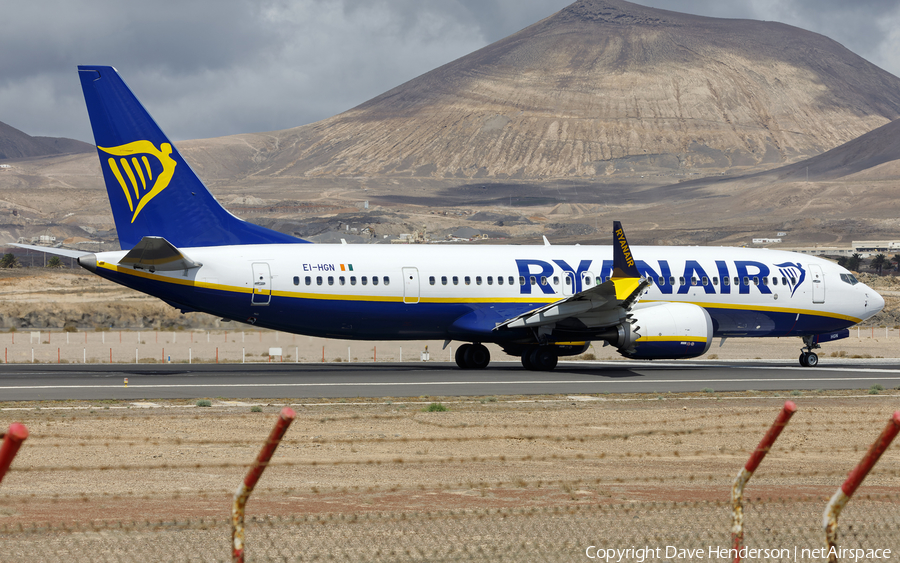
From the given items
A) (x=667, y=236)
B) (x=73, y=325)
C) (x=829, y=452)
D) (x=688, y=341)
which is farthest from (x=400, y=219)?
(x=829, y=452)

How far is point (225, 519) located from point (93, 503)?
1855 millimetres

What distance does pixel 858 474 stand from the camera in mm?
5871

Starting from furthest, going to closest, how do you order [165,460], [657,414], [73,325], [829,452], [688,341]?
[73,325], [688,341], [657,414], [829,452], [165,460]

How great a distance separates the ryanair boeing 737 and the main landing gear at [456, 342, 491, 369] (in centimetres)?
3

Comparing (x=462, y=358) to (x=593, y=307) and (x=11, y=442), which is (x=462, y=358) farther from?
(x=11, y=442)

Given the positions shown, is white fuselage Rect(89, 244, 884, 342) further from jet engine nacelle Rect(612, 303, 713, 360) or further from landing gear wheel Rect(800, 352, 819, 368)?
jet engine nacelle Rect(612, 303, 713, 360)

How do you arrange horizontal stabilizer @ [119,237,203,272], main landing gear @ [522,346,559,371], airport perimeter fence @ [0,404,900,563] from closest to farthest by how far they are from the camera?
airport perimeter fence @ [0,404,900,563] → horizontal stabilizer @ [119,237,203,272] → main landing gear @ [522,346,559,371]

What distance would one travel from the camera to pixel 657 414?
18.7 metres

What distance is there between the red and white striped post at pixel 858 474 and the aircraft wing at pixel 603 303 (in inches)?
755

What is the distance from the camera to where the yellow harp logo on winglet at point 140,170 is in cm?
2606

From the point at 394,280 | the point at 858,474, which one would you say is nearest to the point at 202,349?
the point at 394,280

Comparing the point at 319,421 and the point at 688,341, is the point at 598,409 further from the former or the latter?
the point at 688,341

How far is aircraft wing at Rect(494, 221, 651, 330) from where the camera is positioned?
26.0 meters

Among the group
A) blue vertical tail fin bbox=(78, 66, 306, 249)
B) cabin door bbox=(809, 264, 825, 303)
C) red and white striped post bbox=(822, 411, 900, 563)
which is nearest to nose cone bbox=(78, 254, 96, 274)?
blue vertical tail fin bbox=(78, 66, 306, 249)
